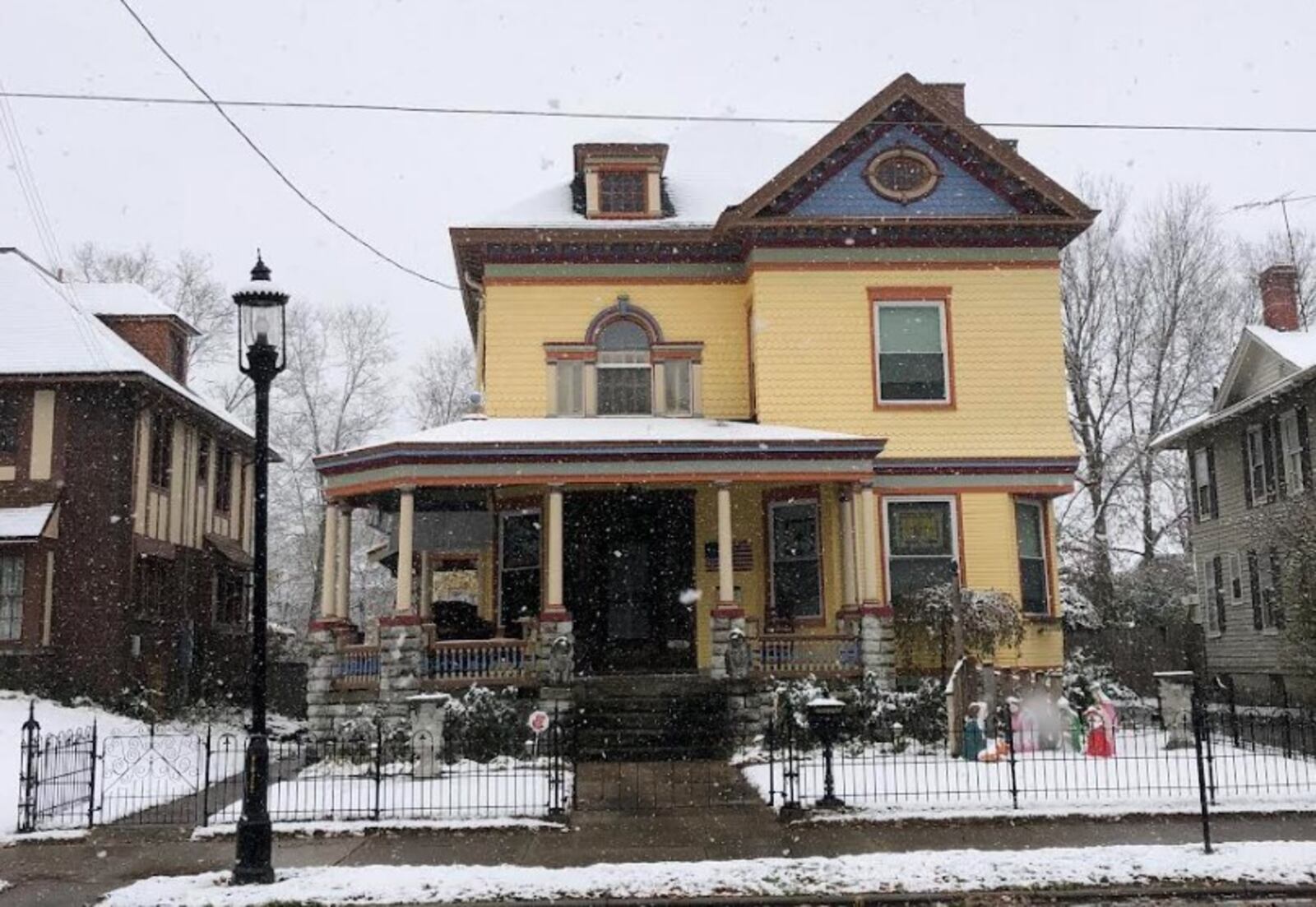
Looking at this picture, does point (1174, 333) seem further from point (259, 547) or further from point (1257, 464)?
point (259, 547)

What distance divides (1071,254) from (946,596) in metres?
22.9

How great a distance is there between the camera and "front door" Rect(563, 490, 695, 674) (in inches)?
847

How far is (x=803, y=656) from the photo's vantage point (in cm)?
1994

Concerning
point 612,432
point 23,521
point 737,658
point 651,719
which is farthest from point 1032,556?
point 23,521

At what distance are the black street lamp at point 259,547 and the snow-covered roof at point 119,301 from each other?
19207 mm

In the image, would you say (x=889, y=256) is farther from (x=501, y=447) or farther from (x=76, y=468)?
(x=76, y=468)

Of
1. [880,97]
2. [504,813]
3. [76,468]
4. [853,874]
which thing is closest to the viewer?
[853,874]

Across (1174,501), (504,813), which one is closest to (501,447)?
(504,813)

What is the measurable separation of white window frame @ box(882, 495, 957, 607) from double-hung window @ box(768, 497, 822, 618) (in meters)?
1.13

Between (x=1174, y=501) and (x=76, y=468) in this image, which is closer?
(x=76, y=468)

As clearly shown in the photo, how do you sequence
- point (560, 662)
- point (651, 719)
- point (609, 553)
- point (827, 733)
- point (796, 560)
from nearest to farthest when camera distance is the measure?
point (827, 733) < point (651, 719) < point (560, 662) < point (796, 560) < point (609, 553)

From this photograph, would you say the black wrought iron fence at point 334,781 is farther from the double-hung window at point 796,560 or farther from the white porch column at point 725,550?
the double-hung window at point 796,560

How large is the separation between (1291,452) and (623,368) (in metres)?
15.0

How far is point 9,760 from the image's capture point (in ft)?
60.5
